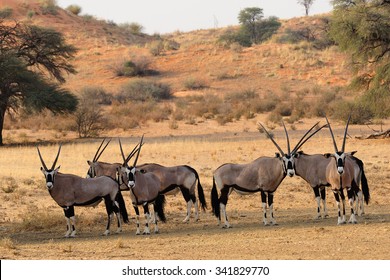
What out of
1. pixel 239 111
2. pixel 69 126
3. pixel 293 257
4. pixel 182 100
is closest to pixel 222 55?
pixel 182 100

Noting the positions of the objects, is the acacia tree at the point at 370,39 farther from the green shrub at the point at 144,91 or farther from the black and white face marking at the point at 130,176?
the green shrub at the point at 144,91

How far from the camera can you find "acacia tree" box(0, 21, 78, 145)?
111ft

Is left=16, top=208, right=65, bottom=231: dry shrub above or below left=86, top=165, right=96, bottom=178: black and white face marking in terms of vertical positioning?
below

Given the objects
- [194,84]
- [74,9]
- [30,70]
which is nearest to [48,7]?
[74,9]

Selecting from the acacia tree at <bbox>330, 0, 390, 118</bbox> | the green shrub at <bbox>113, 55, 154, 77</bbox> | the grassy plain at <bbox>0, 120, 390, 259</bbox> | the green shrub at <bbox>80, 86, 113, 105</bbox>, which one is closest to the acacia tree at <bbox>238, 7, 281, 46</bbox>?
the green shrub at <bbox>113, 55, 154, 77</bbox>

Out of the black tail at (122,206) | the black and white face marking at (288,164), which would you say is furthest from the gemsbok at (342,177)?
the black tail at (122,206)

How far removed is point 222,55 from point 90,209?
146ft

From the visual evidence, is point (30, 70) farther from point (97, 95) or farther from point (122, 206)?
point (122, 206)

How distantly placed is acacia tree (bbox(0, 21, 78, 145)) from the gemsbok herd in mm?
19648

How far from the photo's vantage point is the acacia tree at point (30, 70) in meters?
33.9

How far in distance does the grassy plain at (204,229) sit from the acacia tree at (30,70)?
9480 millimetres

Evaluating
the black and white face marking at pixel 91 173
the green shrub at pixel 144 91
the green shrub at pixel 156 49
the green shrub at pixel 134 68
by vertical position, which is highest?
the green shrub at pixel 156 49

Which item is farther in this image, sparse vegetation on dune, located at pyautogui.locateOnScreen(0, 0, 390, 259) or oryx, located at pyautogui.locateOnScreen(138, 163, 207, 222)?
oryx, located at pyautogui.locateOnScreen(138, 163, 207, 222)

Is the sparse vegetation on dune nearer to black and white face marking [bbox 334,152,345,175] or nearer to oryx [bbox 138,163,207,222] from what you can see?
oryx [bbox 138,163,207,222]
